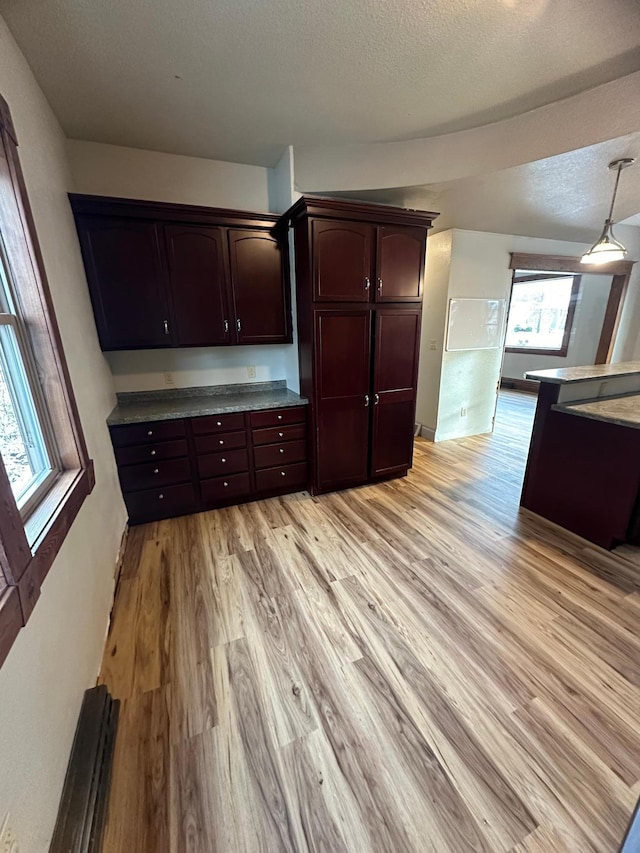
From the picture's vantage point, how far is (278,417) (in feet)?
9.25

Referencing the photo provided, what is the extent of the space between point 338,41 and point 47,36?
132 cm

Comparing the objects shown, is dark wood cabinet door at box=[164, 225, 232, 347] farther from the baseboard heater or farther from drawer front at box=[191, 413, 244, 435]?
the baseboard heater

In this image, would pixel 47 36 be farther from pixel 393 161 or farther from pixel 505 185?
pixel 505 185

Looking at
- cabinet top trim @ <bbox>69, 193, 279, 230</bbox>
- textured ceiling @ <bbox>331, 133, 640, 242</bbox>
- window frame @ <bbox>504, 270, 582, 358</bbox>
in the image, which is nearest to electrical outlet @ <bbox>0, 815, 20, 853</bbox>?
cabinet top trim @ <bbox>69, 193, 279, 230</bbox>

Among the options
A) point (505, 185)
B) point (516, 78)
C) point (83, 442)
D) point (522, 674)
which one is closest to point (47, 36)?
point (83, 442)

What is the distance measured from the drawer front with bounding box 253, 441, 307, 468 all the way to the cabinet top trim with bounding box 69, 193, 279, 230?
5.78 ft

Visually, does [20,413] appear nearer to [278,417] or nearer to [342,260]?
[278,417]

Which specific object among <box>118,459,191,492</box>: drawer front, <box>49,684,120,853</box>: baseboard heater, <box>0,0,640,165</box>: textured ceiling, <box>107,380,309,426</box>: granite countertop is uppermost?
<box>0,0,640,165</box>: textured ceiling

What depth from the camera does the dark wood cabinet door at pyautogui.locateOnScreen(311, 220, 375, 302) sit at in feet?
8.11

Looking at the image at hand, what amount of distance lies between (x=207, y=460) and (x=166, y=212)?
1825mm

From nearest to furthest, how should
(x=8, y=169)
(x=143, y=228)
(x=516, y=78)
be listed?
(x=8, y=169) → (x=516, y=78) → (x=143, y=228)

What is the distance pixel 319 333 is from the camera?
2621 mm

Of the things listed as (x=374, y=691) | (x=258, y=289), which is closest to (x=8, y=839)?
(x=374, y=691)

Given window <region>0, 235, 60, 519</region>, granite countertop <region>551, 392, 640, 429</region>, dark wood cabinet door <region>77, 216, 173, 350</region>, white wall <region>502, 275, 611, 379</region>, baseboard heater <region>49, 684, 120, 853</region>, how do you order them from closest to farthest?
baseboard heater <region>49, 684, 120, 853</region> < window <region>0, 235, 60, 519</region> < granite countertop <region>551, 392, 640, 429</region> < dark wood cabinet door <region>77, 216, 173, 350</region> < white wall <region>502, 275, 611, 379</region>
